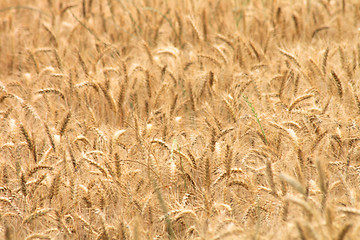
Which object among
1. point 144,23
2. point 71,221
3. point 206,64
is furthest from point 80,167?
point 144,23

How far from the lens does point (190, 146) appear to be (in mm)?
2293

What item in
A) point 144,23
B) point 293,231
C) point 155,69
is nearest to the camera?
point 293,231

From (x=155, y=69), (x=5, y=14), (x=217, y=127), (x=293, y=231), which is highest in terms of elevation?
(x=5, y=14)

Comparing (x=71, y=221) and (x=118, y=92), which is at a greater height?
(x=118, y=92)

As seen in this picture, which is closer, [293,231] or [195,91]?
[293,231]

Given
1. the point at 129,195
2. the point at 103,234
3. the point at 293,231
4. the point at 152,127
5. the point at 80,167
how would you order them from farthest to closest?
the point at 152,127
the point at 80,167
the point at 129,195
the point at 103,234
the point at 293,231

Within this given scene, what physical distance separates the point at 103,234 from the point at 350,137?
1.39 meters

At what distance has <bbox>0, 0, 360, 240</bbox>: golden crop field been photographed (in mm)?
1883

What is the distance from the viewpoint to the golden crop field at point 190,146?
1883 mm

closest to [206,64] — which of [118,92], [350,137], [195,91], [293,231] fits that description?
[195,91]

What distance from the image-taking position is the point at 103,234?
182 centimetres

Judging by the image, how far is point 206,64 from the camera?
3.24 meters

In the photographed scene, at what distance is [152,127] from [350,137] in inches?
42.8

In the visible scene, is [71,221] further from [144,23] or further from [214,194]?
[144,23]
